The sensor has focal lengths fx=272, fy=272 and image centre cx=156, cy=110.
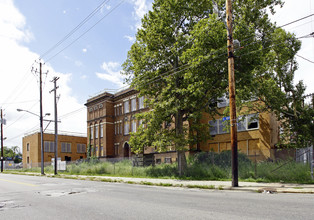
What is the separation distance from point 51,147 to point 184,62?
164ft

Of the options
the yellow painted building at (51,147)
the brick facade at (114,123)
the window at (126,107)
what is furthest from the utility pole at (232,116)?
the yellow painted building at (51,147)

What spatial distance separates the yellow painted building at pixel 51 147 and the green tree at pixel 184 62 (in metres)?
43.2

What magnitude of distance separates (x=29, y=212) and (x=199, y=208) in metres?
5.19

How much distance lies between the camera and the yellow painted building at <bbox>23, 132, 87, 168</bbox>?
197 feet

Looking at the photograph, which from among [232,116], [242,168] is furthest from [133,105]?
[232,116]

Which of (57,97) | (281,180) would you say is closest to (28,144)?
(57,97)

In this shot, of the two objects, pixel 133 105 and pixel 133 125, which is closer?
pixel 133 125

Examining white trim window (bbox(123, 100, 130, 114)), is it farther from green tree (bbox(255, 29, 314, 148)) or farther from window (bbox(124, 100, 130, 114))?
green tree (bbox(255, 29, 314, 148))

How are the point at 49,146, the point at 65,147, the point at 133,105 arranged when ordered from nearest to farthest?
the point at 133,105
the point at 49,146
the point at 65,147

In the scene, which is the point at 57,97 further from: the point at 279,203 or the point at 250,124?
the point at 279,203

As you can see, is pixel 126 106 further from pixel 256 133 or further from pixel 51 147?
pixel 256 133

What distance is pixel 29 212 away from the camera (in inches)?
328

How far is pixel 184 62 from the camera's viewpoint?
19.8 metres

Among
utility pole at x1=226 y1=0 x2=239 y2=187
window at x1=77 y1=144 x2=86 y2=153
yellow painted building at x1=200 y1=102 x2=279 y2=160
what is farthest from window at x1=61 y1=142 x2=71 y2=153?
utility pole at x1=226 y1=0 x2=239 y2=187
